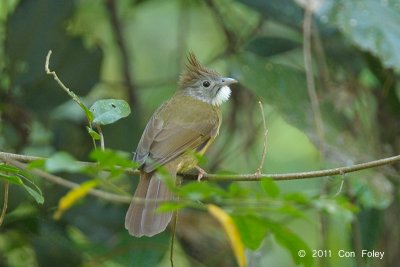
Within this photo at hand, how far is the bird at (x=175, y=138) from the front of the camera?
10.6 feet

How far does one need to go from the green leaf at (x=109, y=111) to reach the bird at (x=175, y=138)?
311 millimetres

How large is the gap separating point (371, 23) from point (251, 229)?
7.65 feet

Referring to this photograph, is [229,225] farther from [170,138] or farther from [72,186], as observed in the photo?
[170,138]

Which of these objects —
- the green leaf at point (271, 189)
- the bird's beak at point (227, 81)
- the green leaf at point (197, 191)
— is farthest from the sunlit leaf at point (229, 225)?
the bird's beak at point (227, 81)

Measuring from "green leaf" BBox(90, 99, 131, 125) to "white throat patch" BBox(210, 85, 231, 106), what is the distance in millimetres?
1955

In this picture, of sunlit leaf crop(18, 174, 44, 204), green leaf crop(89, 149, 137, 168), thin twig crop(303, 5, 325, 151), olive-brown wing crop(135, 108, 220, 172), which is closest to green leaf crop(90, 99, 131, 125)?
sunlit leaf crop(18, 174, 44, 204)

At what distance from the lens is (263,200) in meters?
2.13

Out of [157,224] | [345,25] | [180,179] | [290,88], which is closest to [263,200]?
[157,224]

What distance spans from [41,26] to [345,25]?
5.79ft

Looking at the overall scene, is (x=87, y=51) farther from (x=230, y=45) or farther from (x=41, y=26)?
(x=230, y=45)

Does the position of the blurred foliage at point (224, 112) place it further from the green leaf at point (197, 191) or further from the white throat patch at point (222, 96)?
the green leaf at point (197, 191)

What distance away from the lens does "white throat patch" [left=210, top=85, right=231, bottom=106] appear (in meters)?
4.91

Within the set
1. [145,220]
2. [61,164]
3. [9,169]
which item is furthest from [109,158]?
[145,220]

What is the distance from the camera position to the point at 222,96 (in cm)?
493
